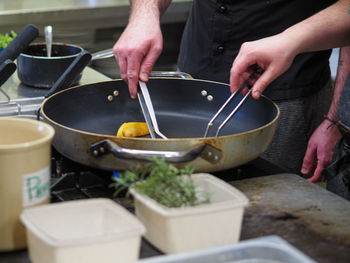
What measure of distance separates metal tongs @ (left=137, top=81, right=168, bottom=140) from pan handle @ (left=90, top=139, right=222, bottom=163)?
0.21 meters

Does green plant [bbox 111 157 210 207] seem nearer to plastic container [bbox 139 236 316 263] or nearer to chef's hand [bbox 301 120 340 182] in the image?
plastic container [bbox 139 236 316 263]

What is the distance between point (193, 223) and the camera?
2.84 feet

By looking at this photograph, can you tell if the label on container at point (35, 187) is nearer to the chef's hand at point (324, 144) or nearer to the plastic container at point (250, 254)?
the plastic container at point (250, 254)

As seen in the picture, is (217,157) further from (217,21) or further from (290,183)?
(217,21)

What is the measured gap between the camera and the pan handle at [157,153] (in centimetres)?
97

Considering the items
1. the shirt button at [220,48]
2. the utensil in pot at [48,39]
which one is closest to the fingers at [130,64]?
the shirt button at [220,48]

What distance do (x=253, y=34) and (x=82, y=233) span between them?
40.3 inches

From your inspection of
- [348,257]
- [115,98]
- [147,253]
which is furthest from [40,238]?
[115,98]

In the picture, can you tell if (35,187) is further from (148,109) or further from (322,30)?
(322,30)

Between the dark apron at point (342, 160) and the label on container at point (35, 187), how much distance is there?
2.63 ft

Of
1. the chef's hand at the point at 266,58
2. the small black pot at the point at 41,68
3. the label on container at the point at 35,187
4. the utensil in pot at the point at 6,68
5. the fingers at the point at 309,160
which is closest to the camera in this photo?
the label on container at the point at 35,187

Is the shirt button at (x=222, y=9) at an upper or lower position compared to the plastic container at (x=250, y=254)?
upper

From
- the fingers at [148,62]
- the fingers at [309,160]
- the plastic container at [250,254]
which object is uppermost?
the fingers at [148,62]

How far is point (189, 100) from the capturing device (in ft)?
4.91
